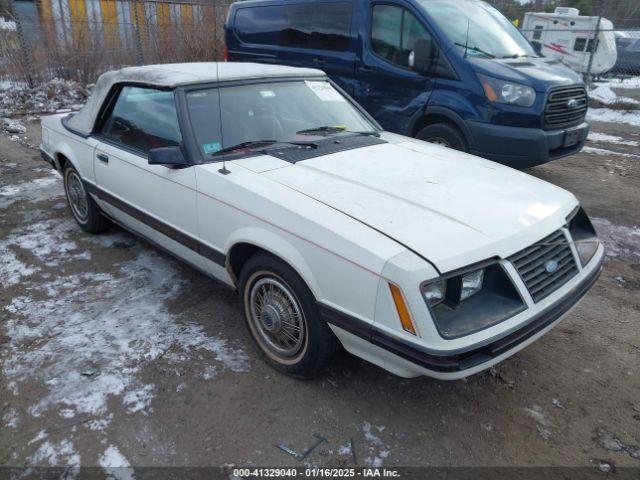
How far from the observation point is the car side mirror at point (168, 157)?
120 inches

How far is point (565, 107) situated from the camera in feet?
18.6

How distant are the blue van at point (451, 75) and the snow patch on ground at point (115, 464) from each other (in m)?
4.66

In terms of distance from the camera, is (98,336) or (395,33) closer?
(98,336)

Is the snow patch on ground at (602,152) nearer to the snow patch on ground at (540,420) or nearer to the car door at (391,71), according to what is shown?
the car door at (391,71)

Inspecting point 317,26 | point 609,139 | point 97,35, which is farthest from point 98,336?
point 97,35

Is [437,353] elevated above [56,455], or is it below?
above

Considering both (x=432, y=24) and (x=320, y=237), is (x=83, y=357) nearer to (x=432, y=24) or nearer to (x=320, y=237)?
(x=320, y=237)

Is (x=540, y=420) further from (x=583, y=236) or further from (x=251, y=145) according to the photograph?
(x=251, y=145)

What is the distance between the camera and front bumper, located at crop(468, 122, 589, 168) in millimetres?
5422

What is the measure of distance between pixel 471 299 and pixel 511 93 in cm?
385

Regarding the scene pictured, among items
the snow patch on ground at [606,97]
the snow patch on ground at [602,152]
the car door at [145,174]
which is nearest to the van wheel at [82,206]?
the car door at [145,174]

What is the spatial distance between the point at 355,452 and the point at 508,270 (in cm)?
113

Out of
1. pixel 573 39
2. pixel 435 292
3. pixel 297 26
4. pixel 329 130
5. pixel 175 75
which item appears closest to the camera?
pixel 435 292

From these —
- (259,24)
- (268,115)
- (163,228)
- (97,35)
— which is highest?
(259,24)
